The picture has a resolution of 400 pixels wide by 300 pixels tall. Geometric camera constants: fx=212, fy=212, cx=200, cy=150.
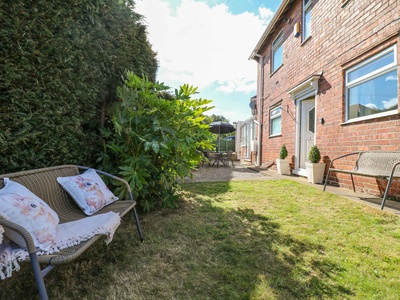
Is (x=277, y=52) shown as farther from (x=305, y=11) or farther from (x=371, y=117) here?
(x=371, y=117)

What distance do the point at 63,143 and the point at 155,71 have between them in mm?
2855

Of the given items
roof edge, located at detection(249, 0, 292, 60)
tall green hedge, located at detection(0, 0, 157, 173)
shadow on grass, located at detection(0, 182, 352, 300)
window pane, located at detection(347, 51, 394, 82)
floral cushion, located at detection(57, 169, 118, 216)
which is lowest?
shadow on grass, located at detection(0, 182, 352, 300)

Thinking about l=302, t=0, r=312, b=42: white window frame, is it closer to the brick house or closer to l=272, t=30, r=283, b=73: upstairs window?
the brick house

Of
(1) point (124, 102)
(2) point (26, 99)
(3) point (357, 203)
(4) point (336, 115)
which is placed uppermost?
(4) point (336, 115)

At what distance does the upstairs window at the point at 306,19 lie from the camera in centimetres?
596

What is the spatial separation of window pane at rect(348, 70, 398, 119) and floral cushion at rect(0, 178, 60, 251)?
15.1 feet

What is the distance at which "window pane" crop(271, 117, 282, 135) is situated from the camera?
7.81 meters

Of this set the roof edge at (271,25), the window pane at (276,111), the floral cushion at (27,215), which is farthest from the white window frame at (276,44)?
the floral cushion at (27,215)

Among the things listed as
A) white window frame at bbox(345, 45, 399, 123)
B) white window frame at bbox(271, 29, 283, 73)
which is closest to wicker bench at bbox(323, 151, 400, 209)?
white window frame at bbox(345, 45, 399, 123)

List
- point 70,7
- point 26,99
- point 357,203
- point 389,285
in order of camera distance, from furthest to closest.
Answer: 1. point 357,203
2. point 70,7
3. point 26,99
4. point 389,285

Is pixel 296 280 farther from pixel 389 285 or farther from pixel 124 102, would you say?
pixel 124 102

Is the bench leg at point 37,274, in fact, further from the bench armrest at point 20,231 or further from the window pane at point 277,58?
the window pane at point 277,58

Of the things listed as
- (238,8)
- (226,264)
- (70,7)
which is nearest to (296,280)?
(226,264)

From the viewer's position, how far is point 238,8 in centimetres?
520
